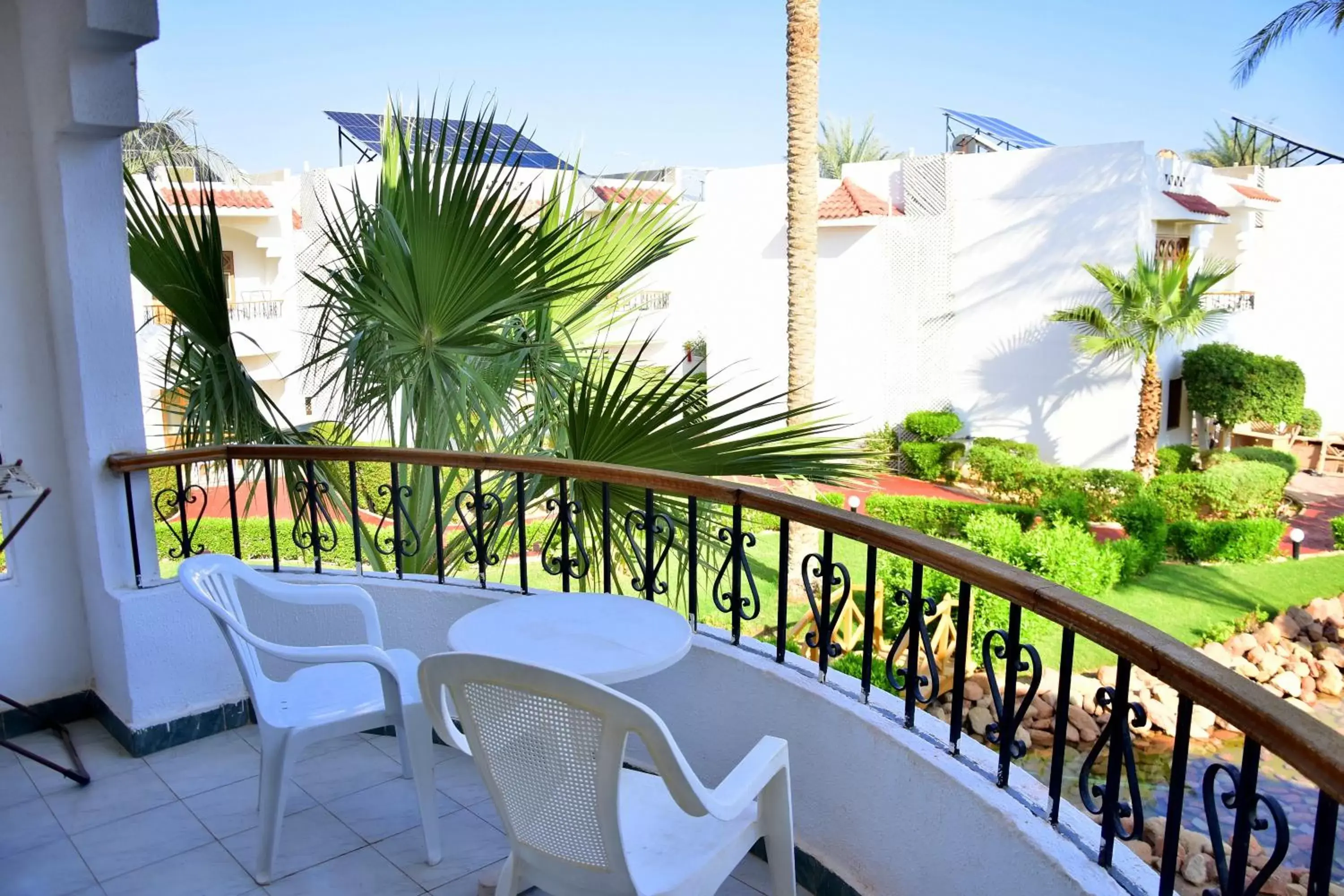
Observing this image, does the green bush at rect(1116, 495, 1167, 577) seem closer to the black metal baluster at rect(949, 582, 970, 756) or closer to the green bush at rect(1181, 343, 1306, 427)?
the green bush at rect(1181, 343, 1306, 427)

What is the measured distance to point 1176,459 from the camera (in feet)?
63.5

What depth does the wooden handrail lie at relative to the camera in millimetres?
1365

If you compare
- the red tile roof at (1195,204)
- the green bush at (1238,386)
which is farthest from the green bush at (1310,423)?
the red tile roof at (1195,204)

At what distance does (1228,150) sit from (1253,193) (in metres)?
23.8

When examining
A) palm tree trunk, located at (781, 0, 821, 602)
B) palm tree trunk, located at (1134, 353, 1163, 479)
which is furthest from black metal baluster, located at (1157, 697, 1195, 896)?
palm tree trunk, located at (1134, 353, 1163, 479)

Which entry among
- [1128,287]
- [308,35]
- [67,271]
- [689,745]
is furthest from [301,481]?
[308,35]

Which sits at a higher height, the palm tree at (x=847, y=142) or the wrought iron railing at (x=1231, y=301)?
the palm tree at (x=847, y=142)

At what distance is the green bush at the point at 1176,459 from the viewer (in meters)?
19.1

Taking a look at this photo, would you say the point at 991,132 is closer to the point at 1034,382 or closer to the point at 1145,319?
the point at 1034,382

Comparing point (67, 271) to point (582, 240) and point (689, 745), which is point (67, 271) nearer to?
point (582, 240)

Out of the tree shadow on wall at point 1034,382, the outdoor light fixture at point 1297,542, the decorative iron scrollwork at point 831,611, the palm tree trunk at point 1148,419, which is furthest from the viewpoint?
the tree shadow on wall at point 1034,382

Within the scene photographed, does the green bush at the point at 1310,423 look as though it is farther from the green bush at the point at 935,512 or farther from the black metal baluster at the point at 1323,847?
the black metal baluster at the point at 1323,847

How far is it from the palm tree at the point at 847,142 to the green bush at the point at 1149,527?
100.0 feet

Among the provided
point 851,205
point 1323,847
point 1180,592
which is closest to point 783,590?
point 1323,847
